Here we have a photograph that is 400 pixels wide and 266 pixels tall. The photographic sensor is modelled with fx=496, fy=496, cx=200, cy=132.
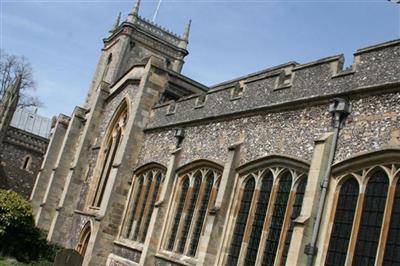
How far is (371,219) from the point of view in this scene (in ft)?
31.1

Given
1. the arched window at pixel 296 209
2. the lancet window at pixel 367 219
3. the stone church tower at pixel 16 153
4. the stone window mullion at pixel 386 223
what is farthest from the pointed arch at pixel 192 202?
the stone church tower at pixel 16 153

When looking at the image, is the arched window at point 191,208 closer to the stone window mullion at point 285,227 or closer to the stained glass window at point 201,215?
the stained glass window at point 201,215

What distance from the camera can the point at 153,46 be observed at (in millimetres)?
43812

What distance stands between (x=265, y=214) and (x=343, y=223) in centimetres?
254

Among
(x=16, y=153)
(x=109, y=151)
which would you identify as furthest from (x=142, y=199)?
(x=16, y=153)

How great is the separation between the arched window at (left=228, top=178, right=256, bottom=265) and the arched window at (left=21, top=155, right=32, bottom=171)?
3020cm

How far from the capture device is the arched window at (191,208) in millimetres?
14549

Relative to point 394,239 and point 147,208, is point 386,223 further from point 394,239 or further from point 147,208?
point 147,208

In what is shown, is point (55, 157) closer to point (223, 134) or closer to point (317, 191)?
point (223, 134)

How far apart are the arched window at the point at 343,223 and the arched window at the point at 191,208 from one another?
191 inches

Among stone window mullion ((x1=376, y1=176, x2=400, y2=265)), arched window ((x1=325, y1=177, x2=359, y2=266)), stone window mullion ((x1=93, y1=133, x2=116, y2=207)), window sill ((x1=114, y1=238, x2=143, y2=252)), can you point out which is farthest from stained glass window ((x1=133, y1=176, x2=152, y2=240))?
stone window mullion ((x1=376, y1=176, x2=400, y2=265))

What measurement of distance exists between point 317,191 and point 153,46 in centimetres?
3529

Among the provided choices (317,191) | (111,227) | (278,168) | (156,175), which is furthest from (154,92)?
(317,191)

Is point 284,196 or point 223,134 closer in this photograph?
point 284,196
